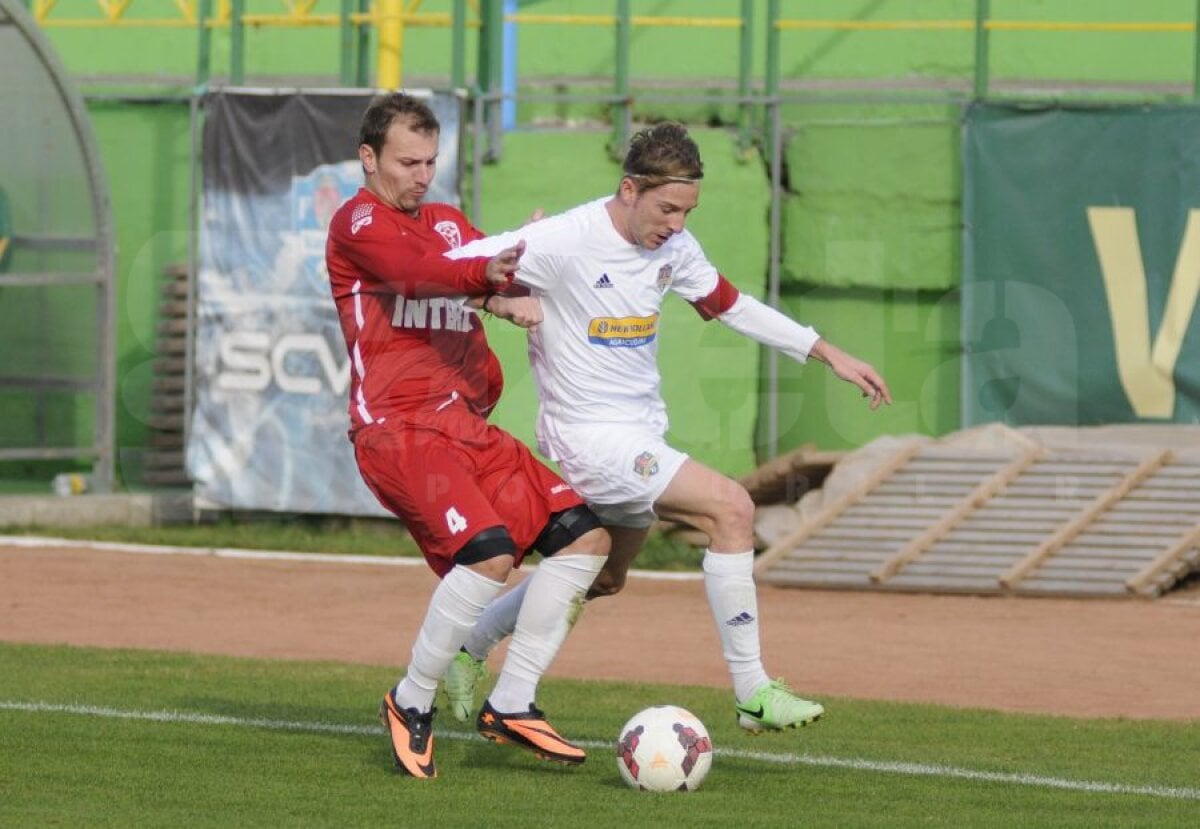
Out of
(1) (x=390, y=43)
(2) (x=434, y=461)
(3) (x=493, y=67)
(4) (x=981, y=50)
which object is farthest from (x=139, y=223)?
(2) (x=434, y=461)

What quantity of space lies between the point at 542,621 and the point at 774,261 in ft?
34.0

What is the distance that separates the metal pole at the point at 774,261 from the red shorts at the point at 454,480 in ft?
32.6

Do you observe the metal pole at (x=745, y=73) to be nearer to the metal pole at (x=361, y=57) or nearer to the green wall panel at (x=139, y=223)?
the metal pole at (x=361, y=57)

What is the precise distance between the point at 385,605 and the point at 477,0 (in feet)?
23.4

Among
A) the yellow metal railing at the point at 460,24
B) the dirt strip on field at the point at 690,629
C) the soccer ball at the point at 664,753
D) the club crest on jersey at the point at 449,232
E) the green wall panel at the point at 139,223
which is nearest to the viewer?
the soccer ball at the point at 664,753

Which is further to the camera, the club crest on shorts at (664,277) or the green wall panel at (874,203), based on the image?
the green wall panel at (874,203)

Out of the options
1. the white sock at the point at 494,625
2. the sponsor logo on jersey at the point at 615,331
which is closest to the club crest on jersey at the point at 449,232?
the sponsor logo on jersey at the point at 615,331

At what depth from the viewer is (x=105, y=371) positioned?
1811 cm

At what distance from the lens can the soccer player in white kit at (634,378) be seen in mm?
7672

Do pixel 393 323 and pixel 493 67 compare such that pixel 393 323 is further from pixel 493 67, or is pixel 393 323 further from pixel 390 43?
pixel 390 43

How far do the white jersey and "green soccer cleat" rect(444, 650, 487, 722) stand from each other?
90cm

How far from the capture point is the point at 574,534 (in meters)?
7.83

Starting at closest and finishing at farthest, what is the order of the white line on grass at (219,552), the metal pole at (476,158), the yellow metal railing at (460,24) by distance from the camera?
the white line on grass at (219,552), the metal pole at (476,158), the yellow metal railing at (460,24)

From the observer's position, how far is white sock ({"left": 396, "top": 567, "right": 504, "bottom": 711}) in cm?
758
